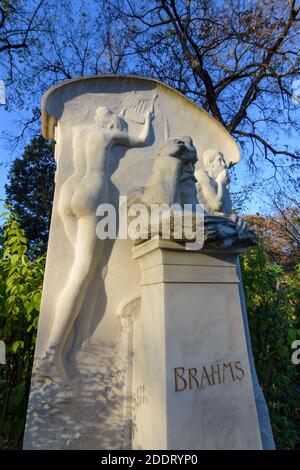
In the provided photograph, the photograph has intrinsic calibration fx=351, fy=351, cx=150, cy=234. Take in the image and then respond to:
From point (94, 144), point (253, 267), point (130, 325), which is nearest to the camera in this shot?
point (130, 325)

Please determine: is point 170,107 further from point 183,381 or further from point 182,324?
point 183,381

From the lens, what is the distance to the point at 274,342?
4.42 meters

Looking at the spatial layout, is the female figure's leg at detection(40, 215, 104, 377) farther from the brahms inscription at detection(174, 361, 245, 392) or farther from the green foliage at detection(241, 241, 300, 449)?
the green foliage at detection(241, 241, 300, 449)

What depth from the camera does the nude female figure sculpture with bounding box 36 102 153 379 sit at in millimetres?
3049

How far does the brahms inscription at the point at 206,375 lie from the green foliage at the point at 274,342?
1782 millimetres

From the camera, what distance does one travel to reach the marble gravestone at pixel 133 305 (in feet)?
8.56

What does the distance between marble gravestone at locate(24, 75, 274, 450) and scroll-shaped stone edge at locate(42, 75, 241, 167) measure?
2cm

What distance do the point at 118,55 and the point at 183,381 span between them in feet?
36.7

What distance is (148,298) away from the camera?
2922mm

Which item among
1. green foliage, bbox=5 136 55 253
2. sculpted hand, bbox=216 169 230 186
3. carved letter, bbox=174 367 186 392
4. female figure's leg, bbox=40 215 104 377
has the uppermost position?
green foliage, bbox=5 136 55 253

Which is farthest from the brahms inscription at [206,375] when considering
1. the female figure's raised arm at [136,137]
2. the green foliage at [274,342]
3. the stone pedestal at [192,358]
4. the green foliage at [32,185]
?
the green foliage at [32,185]

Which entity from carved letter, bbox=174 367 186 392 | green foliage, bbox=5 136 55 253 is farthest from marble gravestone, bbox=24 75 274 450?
green foliage, bbox=5 136 55 253

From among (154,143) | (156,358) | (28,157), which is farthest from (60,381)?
(28,157)

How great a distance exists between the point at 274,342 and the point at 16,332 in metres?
3.09
